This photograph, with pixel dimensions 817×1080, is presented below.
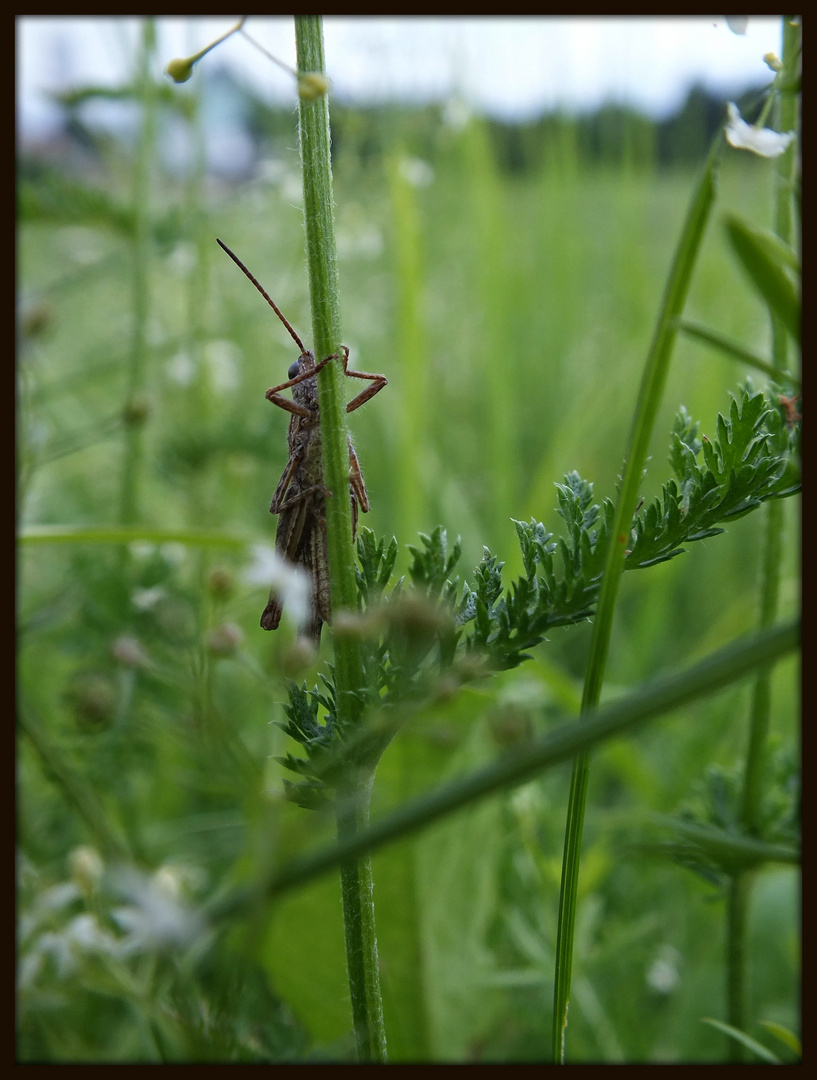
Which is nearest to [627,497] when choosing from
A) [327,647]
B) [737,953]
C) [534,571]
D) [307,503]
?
[534,571]

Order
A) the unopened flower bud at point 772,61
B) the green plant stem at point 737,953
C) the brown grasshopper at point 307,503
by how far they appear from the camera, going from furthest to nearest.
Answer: the green plant stem at point 737,953 < the brown grasshopper at point 307,503 < the unopened flower bud at point 772,61

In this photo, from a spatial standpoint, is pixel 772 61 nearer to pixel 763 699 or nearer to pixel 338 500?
pixel 338 500

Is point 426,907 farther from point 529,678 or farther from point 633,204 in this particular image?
point 633,204

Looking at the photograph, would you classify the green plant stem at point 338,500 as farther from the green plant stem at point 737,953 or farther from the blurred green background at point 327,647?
the green plant stem at point 737,953

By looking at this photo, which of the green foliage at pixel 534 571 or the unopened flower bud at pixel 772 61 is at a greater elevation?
the unopened flower bud at pixel 772 61

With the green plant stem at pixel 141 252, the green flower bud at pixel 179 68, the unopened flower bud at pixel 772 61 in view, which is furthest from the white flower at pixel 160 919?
the green plant stem at pixel 141 252
